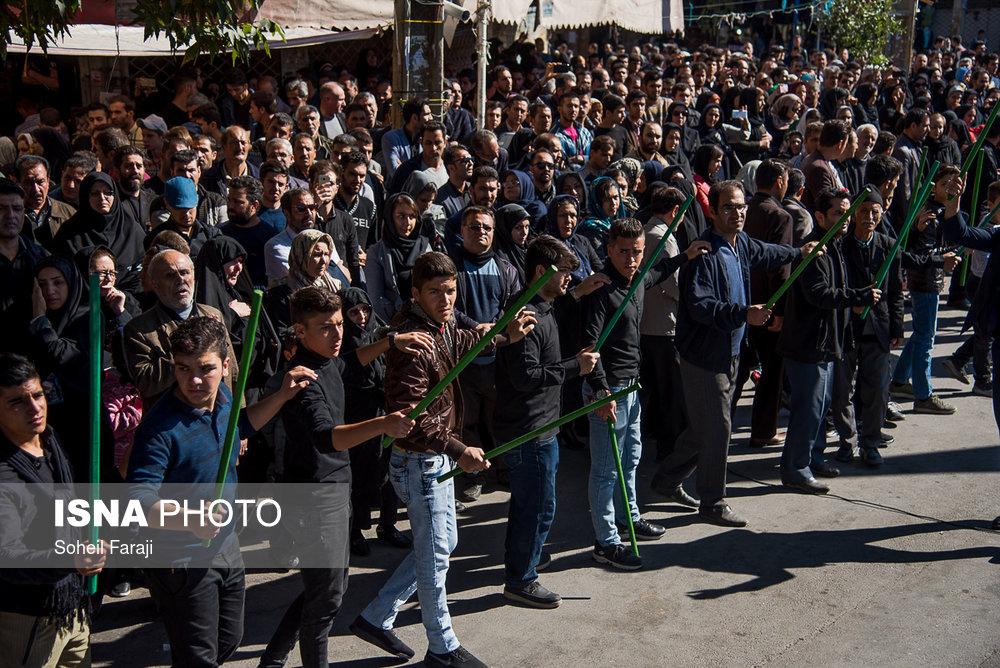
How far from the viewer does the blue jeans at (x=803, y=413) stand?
257 inches

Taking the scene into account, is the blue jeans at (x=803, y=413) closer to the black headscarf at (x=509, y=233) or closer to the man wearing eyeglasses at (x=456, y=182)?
the black headscarf at (x=509, y=233)

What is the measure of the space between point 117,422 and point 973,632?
4190 millimetres

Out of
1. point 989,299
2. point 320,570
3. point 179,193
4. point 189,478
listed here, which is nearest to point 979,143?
point 989,299

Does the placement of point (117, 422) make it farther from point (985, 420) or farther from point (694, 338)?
point (985, 420)

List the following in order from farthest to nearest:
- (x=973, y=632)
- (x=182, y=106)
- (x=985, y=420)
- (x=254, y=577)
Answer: (x=182, y=106) < (x=985, y=420) < (x=254, y=577) < (x=973, y=632)

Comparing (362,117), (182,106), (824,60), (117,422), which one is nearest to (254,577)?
(117,422)

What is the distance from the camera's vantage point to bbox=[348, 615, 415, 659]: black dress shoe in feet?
15.1

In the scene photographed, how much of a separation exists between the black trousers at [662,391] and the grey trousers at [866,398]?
43.5 inches

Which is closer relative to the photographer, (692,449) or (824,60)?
(692,449)

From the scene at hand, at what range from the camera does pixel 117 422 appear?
5008mm

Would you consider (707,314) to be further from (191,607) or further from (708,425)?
(191,607)

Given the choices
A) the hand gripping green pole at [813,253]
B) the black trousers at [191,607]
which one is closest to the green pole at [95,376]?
the black trousers at [191,607]

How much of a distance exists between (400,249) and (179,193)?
4.54ft

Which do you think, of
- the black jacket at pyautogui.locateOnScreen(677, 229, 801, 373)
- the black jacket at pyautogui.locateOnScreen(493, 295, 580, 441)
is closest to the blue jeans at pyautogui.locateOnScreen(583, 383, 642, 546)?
the black jacket at pyautogui.locateOnScreen(493, 295, 580, 441)
